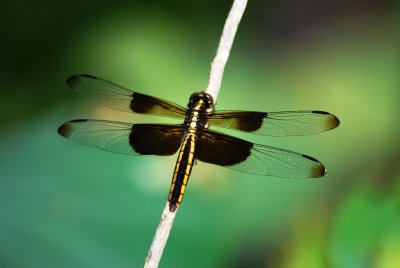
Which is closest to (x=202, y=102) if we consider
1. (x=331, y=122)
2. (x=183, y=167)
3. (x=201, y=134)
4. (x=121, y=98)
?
(x=201, y=134)

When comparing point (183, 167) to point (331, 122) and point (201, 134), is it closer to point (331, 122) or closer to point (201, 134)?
point (201, 134)

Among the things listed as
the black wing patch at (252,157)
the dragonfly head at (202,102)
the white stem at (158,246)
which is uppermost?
the dragonfly head at (202,102)

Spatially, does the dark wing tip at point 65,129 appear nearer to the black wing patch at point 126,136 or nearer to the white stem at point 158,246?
the black wing patch at point 126,136

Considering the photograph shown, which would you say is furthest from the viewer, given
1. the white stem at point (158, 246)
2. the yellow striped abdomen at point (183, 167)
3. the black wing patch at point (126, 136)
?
the black wing patch at point (126, 136)

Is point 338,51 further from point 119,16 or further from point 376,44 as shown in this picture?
point 119,16

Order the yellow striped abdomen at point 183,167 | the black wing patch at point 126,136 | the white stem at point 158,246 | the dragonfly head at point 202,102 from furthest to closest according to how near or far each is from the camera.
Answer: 1. the black wing patch at point 126,136
2. the dragonfly head at point 202,102
3. the yellow striped abdomen at point 183,167
4. the white stem at point 158,246

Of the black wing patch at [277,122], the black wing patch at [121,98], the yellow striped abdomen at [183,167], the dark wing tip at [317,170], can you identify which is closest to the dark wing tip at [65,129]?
the black wing patch at [121,98]

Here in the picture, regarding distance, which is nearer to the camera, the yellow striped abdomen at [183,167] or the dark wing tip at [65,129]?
the yellow striped abdomen at [183,167]

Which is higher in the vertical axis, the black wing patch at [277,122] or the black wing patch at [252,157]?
the black wing patch at [277,122]
